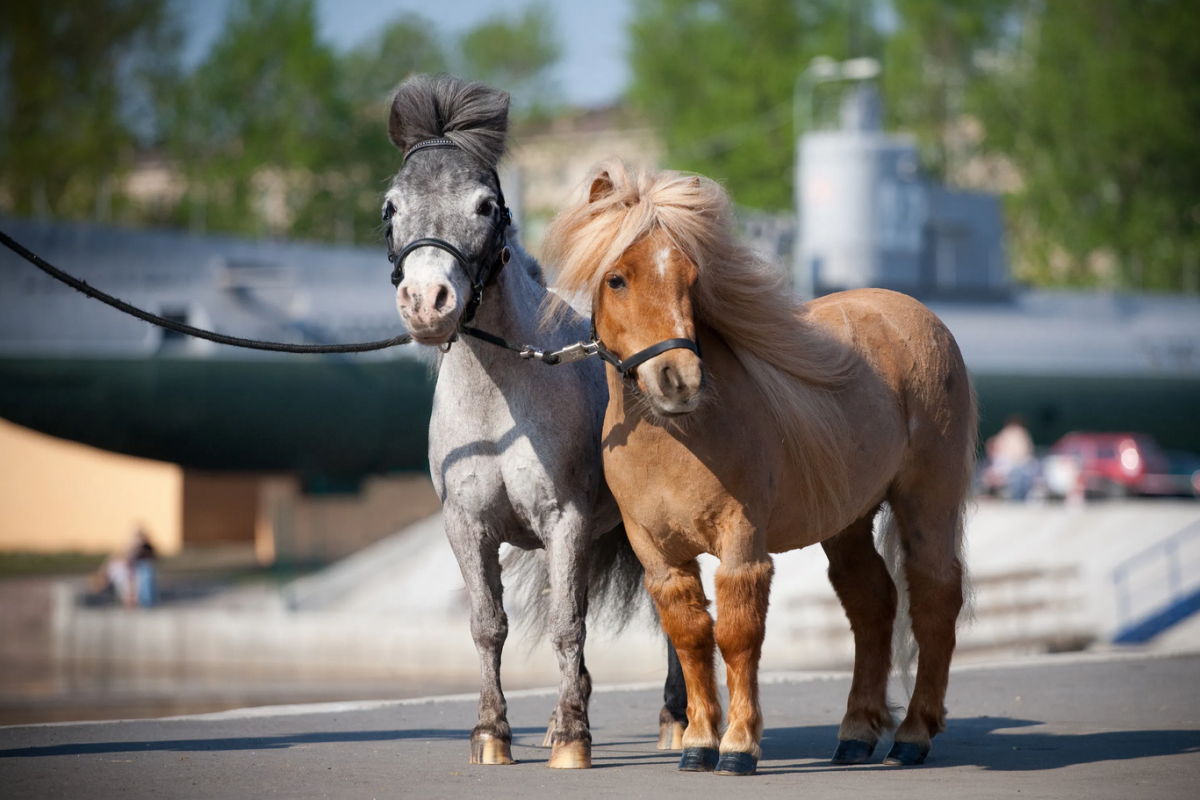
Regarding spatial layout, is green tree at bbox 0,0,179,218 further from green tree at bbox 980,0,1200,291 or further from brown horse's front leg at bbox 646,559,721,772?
brown horse's front leg at bbox 646,559,721,772

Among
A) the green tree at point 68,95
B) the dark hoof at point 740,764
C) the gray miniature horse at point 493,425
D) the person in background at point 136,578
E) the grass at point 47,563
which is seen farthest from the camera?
the green tree at point 68,95

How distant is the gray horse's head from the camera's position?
17.2 ft

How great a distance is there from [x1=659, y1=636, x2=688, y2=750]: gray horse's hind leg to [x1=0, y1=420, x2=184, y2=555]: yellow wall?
30.4 metres

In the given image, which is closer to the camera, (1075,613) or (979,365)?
(1075,613)

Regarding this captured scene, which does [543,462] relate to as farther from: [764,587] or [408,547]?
[408,547]

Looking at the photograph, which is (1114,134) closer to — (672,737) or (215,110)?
(215,110)

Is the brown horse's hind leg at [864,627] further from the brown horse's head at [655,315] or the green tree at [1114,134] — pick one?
the green tree at [1114,134]

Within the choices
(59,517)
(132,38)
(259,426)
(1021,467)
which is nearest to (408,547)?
(259,426)

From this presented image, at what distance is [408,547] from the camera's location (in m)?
23.7

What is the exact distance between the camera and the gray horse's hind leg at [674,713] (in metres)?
6.61

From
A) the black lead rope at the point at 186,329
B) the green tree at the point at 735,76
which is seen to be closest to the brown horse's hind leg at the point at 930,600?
the black lead rope at the point at 186,329

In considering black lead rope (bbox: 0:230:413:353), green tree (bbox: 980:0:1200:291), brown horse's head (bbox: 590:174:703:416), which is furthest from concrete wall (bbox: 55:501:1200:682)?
green tree (bbox: 980:0:1200:291)

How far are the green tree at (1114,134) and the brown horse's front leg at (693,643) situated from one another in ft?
160

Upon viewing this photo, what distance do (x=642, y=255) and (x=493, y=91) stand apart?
48.9 inches
